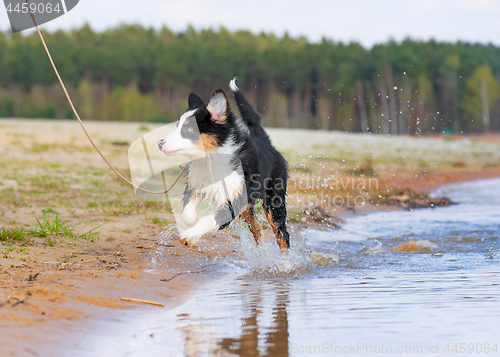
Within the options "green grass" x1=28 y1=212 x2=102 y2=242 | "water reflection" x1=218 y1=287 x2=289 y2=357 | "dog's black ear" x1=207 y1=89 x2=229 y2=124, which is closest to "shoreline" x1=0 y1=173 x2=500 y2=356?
"green grass" x1=28 y1=212 x2=102 y2=242

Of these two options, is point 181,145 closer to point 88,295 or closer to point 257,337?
point 88,295

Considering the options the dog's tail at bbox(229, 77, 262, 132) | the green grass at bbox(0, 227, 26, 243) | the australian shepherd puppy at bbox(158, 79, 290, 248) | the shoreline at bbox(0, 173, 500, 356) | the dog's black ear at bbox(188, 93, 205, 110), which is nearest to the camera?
the shoreline at bbox(0, 173, 500, 356)

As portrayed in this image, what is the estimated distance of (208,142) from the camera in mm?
4742

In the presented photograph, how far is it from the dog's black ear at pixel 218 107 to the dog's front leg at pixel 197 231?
0.90 meters

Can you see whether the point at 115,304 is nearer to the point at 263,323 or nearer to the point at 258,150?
the point at 263,323

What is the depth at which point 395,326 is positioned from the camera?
3324 mm

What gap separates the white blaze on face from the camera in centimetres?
450

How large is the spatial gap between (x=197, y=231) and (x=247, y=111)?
5.79 ft

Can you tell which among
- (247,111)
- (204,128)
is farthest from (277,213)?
(204,128)

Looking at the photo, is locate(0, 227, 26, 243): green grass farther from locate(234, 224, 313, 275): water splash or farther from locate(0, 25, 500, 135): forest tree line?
locate(0, 25, 500, 135): forest tree line

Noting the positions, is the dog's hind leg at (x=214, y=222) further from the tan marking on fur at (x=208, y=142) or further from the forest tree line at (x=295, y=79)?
the forest tree line at (x=295, y=79)

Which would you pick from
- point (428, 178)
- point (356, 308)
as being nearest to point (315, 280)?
point (356, 308)

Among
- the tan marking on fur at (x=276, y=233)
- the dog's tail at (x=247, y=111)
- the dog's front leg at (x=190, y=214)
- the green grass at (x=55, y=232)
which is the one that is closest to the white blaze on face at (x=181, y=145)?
the dog's front leg at (x=190, y=214)

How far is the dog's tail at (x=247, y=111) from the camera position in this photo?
5578 mm
